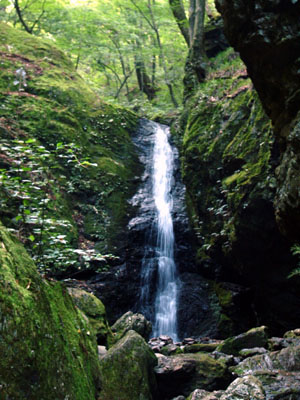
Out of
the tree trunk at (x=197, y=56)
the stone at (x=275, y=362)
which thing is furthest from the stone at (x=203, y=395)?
the tree trunk at (x=197, y=56)

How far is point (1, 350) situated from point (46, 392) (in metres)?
0.41

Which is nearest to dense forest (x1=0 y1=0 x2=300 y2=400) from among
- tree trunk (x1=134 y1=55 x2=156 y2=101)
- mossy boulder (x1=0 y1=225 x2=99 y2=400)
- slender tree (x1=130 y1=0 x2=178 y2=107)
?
mossy boulder (x1=0 y1=225 x2=99 y2=400)

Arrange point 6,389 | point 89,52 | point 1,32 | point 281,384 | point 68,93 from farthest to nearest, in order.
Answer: point 89,52
point 1,32
point 68,93
point 281,384
point 6,389

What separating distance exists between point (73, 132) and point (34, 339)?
10.1 meters

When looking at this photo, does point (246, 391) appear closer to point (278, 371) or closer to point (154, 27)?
point (278, 371)

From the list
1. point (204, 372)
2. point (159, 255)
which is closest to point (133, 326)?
point (204, 372)

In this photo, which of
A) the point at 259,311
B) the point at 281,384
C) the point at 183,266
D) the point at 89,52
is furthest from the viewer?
the point at 89,52

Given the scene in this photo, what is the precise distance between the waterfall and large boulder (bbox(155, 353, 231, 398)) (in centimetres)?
356

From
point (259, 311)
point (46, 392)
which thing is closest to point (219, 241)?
point (259, 311)

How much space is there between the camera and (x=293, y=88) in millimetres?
4203

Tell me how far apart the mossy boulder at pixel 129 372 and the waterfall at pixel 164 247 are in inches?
157

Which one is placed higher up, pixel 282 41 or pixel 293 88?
pixel 282 41

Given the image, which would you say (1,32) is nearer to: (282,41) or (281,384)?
(282,41)

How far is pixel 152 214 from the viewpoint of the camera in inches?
414
